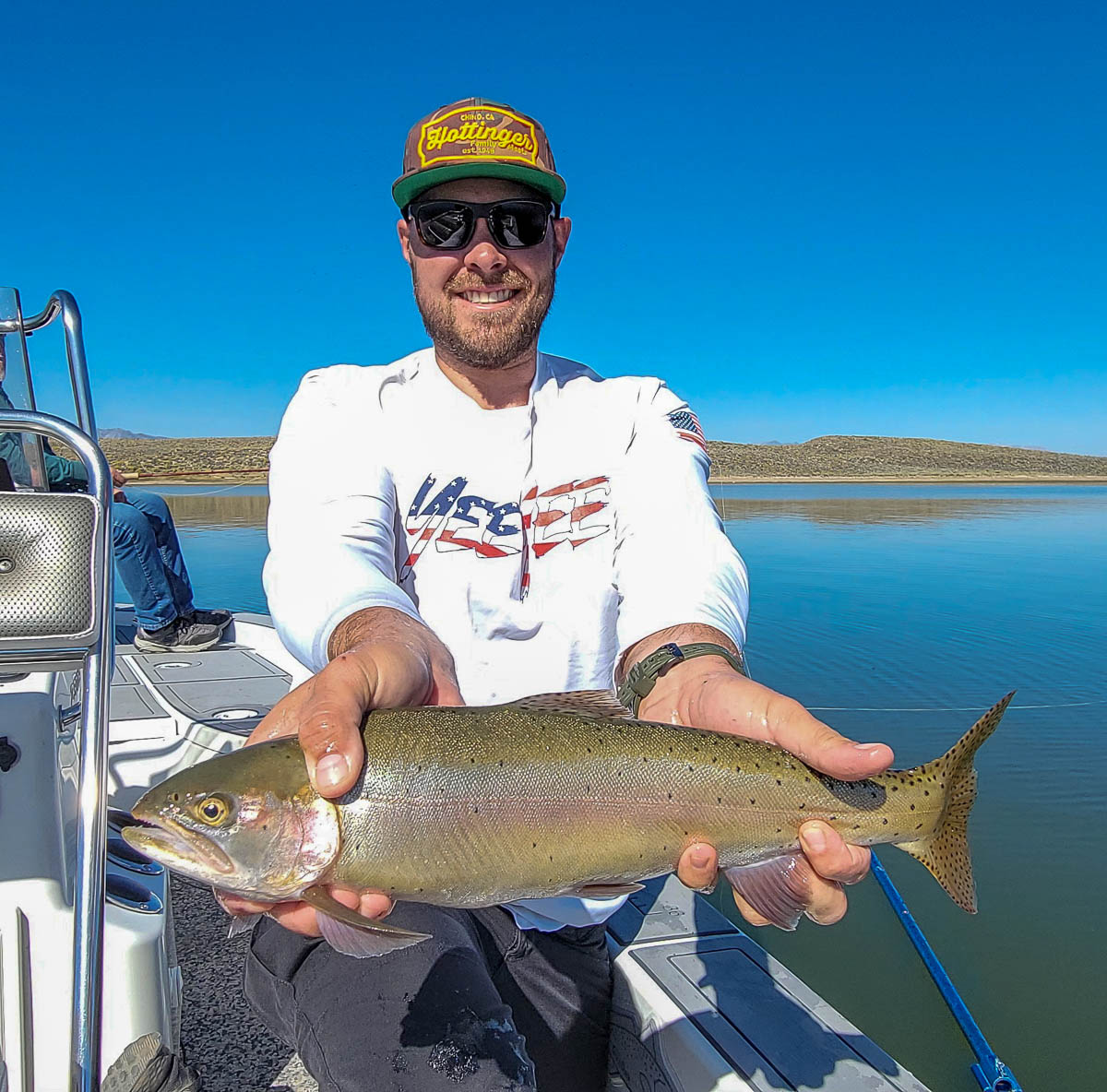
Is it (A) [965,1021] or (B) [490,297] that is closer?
(B) [490,297]

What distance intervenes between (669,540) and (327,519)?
1189 millimetres

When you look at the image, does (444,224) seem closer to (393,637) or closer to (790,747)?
(393,637)

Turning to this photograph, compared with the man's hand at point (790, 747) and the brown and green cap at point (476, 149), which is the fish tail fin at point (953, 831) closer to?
the man's hand at point (790, 747)

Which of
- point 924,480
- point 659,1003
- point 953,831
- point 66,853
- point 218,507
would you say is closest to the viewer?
point 953,831

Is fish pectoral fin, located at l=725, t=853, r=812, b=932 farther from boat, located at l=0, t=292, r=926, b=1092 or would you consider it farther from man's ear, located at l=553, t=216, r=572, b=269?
man's ear, located at l=553, t=216, r=572, b=269

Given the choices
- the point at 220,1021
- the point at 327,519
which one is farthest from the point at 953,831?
the point at 220,1021

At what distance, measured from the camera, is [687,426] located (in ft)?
12.1

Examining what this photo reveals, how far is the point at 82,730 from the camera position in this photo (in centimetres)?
255

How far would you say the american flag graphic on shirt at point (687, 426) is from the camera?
3621 mm

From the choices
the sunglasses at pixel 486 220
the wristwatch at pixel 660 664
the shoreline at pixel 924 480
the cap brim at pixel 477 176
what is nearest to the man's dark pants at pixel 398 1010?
the wristwatch at pixel 660 664

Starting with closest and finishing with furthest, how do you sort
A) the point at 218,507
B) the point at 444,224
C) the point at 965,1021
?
the point at 444,224 < the point at 965,1021 < the point at 218,507

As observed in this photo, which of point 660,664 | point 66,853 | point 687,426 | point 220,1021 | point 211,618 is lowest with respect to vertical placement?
point 220,1021

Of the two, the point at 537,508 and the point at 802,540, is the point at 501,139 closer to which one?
the point at 537,508

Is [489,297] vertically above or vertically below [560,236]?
below
